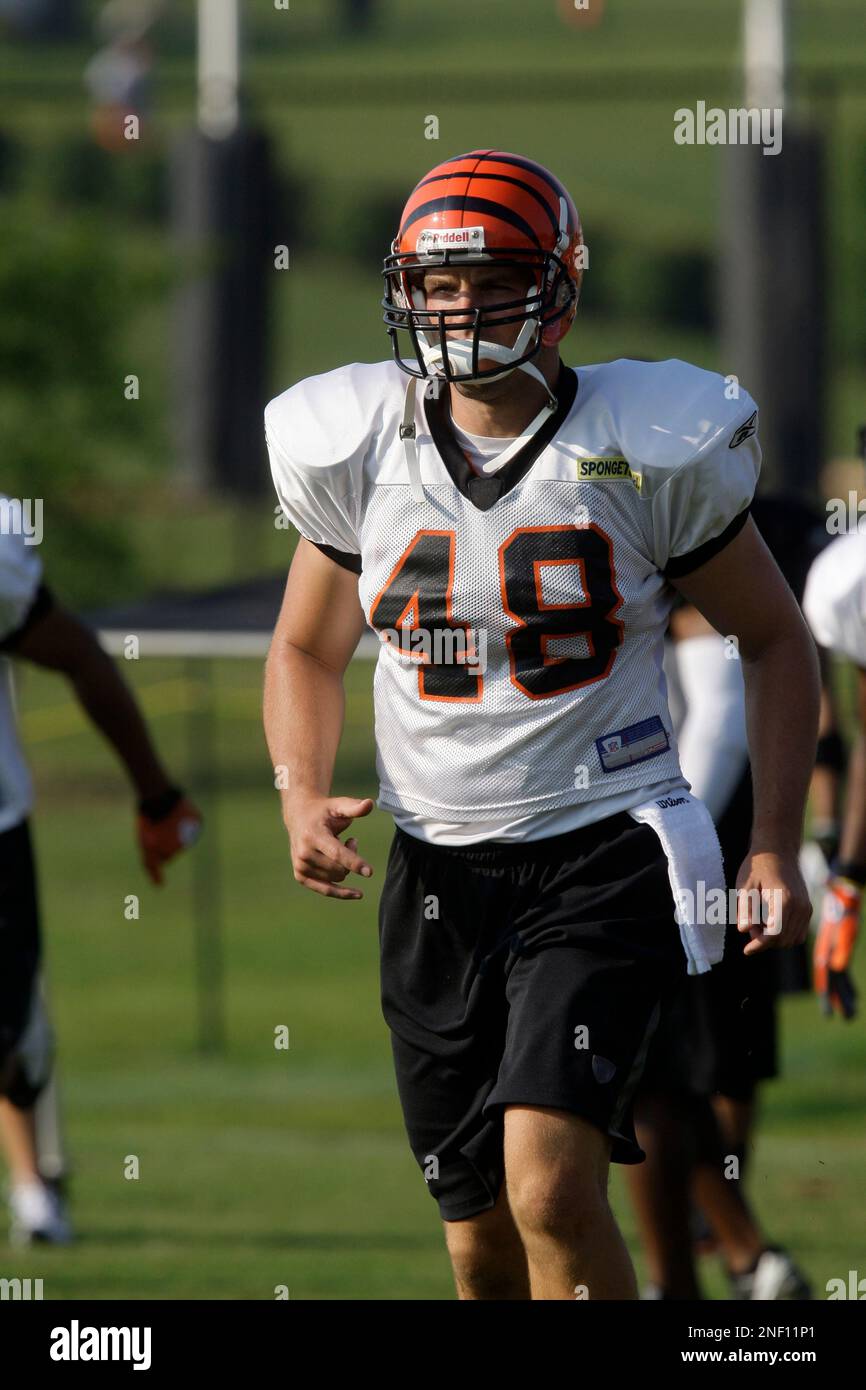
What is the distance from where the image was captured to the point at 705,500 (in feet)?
10.9

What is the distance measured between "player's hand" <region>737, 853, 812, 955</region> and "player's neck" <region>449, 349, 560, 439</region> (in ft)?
2.50

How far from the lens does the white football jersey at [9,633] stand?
15.6ft

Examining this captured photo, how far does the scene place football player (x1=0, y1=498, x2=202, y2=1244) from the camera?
16.1ft

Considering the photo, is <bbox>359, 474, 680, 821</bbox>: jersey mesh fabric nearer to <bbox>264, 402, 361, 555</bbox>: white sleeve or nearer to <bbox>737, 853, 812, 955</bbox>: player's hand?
<bbox>264, 402, 361, 555</bbox>: white sleeve

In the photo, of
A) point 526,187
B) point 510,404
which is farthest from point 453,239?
point 510,404

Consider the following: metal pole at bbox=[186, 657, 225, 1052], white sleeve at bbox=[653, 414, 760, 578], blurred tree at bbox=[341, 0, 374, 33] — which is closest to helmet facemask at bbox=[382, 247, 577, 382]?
white sleeve at bbox=[653, 414, 760, 578]

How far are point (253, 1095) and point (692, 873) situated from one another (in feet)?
19.3

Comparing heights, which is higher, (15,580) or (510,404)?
(510,404)

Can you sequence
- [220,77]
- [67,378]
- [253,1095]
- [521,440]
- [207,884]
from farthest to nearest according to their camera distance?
[220,77]
[67,378]
[207,884]
[253,1095]
[521,440]

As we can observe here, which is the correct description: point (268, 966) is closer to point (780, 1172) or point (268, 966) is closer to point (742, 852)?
point (780, 1172)

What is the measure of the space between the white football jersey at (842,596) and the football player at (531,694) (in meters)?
1.15

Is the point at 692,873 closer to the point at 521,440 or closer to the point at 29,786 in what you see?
the point at 521,440
